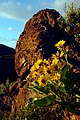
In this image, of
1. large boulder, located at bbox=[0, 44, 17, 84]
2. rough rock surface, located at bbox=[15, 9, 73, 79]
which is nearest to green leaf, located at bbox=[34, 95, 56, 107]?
rough rock surface, located at bbox=[15, 9, 73, 79]

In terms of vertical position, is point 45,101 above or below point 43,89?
below

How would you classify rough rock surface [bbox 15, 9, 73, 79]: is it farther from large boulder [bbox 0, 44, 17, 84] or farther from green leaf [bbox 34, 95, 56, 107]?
green leaf [bbox 34, 95, 56, 107]

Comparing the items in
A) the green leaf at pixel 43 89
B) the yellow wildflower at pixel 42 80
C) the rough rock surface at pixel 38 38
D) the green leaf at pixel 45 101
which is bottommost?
the green leaf at pixel 45 101

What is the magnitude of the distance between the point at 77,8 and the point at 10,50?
481 cm

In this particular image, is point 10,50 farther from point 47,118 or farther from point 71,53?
point 47,118

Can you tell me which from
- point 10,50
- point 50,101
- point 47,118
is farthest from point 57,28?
point 50,101

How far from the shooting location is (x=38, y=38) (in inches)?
537

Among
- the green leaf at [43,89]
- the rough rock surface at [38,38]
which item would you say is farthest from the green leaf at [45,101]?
the rough rock surface at [38,38]

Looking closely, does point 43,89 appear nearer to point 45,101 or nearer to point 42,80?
point 45,101

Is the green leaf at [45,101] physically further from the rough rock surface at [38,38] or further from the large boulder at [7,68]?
the large boulder at [7,68]

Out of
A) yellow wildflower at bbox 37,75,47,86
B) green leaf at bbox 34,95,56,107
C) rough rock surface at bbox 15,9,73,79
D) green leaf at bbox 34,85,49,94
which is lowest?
green leaf at bbox 34,95,56,107

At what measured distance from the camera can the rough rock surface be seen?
13.4 m

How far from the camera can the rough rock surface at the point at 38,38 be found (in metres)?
13.4

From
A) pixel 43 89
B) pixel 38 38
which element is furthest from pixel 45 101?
pixel 38 38
